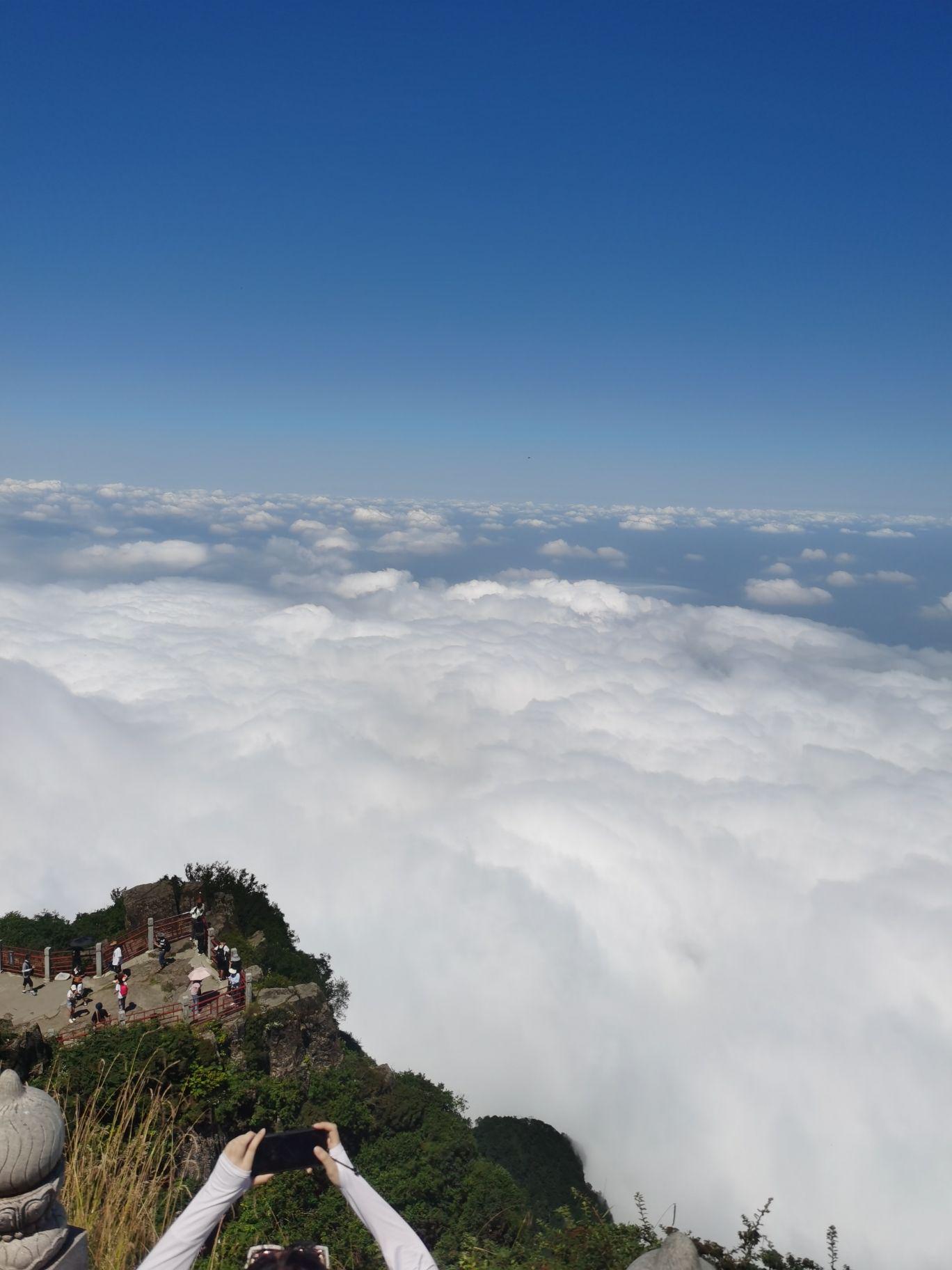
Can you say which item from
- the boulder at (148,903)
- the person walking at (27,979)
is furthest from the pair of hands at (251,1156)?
the boulder at (148,903)

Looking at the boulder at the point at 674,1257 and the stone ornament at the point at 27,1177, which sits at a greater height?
the stone ornament at the point at 27,1177

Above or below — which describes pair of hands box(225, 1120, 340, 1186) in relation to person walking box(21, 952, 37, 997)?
above

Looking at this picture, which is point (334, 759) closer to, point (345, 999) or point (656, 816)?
point (656, 816)

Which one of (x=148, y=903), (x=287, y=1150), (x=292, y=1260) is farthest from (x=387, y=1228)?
(x=148, y=903)

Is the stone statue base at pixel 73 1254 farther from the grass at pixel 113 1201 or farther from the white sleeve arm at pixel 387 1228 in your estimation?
the grass at pixel 113 1201

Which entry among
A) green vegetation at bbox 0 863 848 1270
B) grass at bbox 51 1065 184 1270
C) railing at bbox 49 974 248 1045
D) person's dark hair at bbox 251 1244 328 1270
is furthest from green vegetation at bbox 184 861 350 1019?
person's dark hair at bbox 251 1244 328 1270

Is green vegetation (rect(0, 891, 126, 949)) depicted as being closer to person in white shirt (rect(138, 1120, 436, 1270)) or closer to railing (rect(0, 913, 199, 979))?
railing (rect(0, 913, 199, 979))
